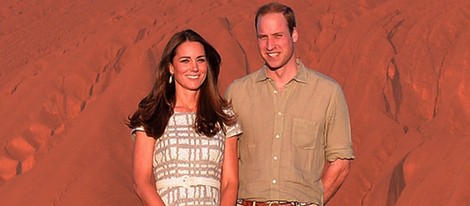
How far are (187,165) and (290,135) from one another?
2.39ft

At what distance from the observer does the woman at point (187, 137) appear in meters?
5.60

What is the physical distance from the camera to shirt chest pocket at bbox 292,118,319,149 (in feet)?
19.7

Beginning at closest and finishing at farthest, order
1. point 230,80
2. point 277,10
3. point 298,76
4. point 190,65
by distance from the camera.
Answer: point 190,65, point 277,10, point 298,76, point 230,80

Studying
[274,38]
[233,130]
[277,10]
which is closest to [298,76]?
[274,38]

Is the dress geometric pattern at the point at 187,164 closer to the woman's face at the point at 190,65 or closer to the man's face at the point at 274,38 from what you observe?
the woman's face at the point at 190,65

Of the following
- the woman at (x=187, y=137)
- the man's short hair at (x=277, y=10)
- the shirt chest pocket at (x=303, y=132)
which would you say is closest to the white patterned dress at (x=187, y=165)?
the woman at (x=187, y=137)

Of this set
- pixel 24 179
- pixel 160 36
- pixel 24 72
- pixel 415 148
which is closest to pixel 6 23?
pixel 24 72

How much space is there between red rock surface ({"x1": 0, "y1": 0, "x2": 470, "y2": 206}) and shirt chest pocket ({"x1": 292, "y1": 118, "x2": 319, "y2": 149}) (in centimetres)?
2058

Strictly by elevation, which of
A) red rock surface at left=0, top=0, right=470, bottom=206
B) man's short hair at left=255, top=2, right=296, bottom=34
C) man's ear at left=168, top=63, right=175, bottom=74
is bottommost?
man's ear at left=168, top=63, right=175, bottom=74

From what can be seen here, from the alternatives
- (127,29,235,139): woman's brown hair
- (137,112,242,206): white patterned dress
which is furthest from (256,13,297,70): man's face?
(137,112,242,206): white patterned dress

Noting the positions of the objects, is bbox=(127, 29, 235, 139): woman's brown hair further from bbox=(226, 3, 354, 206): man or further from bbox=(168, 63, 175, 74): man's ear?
bbox=(226, 3, 354, 206): man

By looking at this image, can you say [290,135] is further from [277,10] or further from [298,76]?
[277,10]

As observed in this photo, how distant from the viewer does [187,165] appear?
5609 mm

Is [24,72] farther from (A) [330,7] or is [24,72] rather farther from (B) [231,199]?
(B) [231,199]
